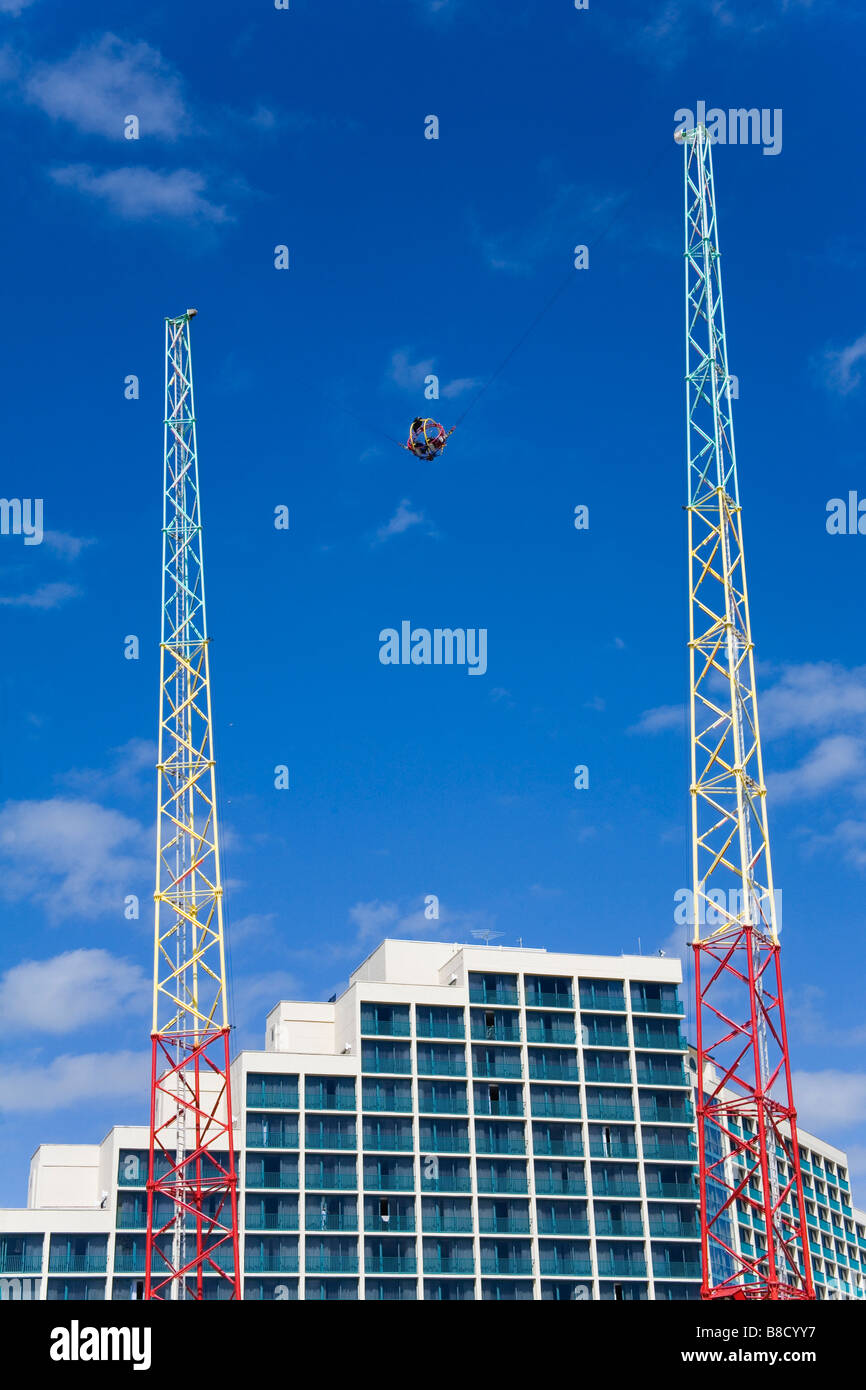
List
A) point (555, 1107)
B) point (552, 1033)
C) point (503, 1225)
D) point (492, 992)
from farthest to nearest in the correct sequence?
1. point (492, 992)
2. point (552, 1033)
3. point (555, 1107)
4. point (503, 1225)

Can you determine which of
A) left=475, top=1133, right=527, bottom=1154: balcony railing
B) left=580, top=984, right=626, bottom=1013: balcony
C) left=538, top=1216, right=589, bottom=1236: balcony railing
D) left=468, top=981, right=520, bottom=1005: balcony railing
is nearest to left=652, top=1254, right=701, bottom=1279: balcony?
left=538, top=1216, right=589, bottom=1236: balcony railing

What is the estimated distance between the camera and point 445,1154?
461ft

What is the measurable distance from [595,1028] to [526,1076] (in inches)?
311

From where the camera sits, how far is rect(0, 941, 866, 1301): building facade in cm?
13225

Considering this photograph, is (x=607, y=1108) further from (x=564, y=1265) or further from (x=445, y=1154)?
(x=445, y=1154)

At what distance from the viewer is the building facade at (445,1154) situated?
132250mm

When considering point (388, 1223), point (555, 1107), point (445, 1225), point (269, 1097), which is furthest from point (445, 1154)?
point (269, 1097)

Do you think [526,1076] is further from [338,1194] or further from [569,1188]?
[338,1194]

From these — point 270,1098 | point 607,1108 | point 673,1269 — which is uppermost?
point 270,1098

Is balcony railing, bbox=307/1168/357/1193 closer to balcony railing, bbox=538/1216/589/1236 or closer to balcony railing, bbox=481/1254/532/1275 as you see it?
balcony railing, bbox=481/1254/532/1275

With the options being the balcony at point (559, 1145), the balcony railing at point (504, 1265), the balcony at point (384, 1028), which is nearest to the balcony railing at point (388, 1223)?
the balcony railing at point (504, 1265)

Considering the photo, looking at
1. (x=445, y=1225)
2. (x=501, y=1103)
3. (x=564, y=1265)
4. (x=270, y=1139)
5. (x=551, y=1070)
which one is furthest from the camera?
(x=551, y=1070)
